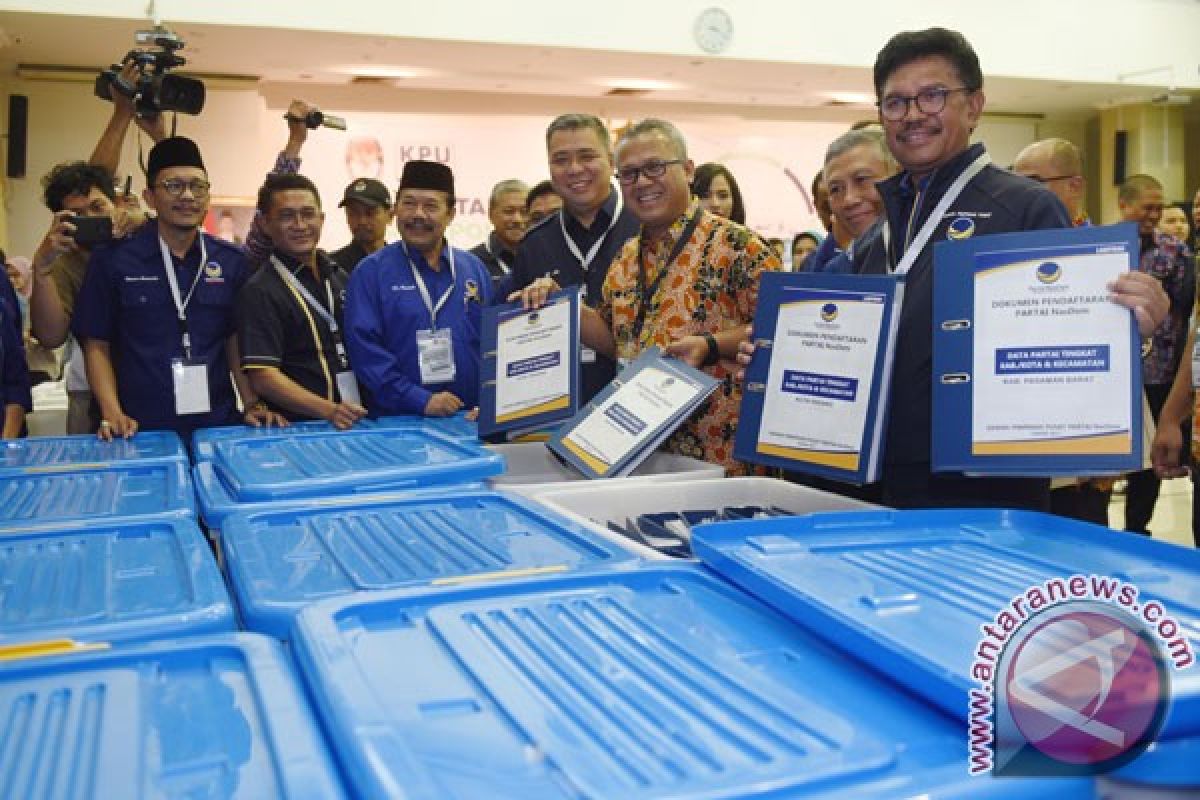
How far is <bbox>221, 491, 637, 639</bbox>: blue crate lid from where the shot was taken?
3.88 feet

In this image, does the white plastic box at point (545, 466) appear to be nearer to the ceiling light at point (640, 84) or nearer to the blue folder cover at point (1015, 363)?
the blue folder cover at point (1015, 363)

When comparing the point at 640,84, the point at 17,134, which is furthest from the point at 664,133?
the point at 640,84

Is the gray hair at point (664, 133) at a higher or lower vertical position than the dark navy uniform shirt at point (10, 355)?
higher

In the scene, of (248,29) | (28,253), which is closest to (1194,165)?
(248,29)

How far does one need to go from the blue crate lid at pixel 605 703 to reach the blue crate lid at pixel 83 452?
1296 mm

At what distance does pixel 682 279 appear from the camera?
2.49 meters

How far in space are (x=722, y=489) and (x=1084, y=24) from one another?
1240cm

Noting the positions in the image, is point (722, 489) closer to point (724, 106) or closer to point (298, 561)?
point (298, 561)

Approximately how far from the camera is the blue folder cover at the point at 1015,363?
1.42 m

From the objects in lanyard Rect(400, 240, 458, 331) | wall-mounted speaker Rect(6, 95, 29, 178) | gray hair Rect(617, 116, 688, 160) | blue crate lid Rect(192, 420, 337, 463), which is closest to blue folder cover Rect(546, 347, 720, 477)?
gray hair Rect(617, 116, 688, 160)

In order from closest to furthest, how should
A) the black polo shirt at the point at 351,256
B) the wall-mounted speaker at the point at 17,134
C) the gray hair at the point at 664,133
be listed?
the gray hair at the point at 664,133
the black polo shirt at the point at 351,256
the wall-mounted speaker at the point at 17,134

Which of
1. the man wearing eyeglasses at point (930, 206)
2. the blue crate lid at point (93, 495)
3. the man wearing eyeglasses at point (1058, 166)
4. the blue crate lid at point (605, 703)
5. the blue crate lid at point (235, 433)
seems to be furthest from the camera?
the man wearing eyeglasses at point (1058, 166)

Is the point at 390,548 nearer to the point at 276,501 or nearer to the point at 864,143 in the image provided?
the point at 276,501

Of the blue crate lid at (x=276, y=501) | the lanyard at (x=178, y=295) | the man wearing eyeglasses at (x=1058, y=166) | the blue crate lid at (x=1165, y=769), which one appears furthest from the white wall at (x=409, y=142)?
the blue crate lid at (x=1165, y=769)
